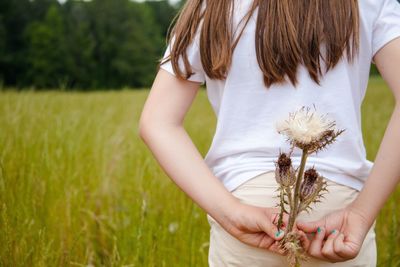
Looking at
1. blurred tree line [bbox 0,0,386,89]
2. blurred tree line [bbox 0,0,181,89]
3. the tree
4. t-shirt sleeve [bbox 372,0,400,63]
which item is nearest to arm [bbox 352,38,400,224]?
t-shirt sleeve [bbox 372,0,400,63]

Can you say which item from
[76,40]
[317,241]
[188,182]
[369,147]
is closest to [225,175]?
[188,182]

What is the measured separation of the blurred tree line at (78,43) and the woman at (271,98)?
95.6 feet

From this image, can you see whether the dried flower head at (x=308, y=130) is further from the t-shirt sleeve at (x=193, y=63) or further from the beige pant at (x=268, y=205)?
the t-shirt sleeve at (x=193, y=63)

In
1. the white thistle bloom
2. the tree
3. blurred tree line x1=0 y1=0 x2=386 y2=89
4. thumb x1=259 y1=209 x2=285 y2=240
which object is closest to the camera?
the white thistle bloom

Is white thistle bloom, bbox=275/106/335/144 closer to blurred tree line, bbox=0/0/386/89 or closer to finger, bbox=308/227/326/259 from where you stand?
finger, bbox=308/227/326/259

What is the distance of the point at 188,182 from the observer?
844 mm

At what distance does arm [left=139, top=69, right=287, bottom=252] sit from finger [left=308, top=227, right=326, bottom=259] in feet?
0.22

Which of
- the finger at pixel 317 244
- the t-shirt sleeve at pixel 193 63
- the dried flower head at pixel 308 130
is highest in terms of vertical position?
the t-shirt sleeve at pixel 193 63

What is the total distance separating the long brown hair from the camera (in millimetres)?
829

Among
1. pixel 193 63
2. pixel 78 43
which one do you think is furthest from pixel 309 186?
pixel 78 43

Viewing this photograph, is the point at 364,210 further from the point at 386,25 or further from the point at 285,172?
the point at 386,25

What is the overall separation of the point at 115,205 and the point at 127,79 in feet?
114

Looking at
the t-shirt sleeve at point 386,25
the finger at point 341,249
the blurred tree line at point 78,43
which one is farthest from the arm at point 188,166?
the blurred tree line at point 78,43

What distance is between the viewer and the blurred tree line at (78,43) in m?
31.4
